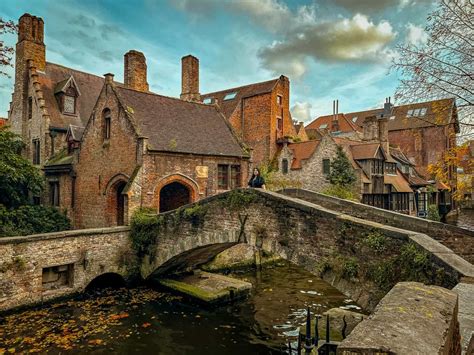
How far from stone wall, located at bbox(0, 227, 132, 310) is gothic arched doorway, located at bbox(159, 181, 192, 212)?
17.5 ft

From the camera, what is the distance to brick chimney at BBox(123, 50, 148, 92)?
81.9ft

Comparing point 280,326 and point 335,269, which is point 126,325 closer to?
point 280,326

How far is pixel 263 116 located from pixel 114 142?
17041 mm

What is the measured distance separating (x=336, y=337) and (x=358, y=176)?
2137 centimetres

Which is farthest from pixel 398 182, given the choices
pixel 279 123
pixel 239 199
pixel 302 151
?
pixel 239 199

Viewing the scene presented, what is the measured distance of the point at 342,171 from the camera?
93.5ft

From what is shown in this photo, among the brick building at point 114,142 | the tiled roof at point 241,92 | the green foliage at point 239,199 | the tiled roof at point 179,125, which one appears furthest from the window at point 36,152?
the green foliage at point 239,199

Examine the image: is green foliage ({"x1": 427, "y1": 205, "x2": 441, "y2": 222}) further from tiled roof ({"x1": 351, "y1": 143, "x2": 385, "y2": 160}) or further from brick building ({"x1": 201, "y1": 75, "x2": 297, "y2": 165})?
brick building ({"x1": 201, "y1": 75, "x2": 297, "y2": 165})

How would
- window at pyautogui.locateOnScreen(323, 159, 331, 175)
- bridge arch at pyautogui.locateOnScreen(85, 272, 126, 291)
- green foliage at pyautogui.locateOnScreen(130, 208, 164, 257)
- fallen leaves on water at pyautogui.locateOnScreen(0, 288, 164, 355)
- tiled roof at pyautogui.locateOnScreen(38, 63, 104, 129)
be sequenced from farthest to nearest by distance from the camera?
window at pyautogui.locateOnScreen(323, 159, 331, 175) < tiled roof at pyautogui.locateOnScreen(38, 63, 104, 129) < green foliage at pyautogui.locateOnScreen(130, 208, 164, 257) < bridge arch at pyautogui.locateOnScreen(85, 272, 126, 291) < fallen leaves on water at pyautogui.locateOnScreen(0, 288, 164, 355)

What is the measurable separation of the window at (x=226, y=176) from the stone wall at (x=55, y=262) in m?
6.39

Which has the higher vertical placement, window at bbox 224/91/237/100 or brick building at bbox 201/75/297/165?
window at bbox 224/91/237/100

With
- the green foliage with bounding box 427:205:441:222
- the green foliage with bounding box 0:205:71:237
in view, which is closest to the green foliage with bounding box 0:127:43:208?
the green foliage with bounding box 0:205:71:237

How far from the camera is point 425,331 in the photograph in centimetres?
250

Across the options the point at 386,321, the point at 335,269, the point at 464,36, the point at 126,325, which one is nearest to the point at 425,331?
the point at 386,321
